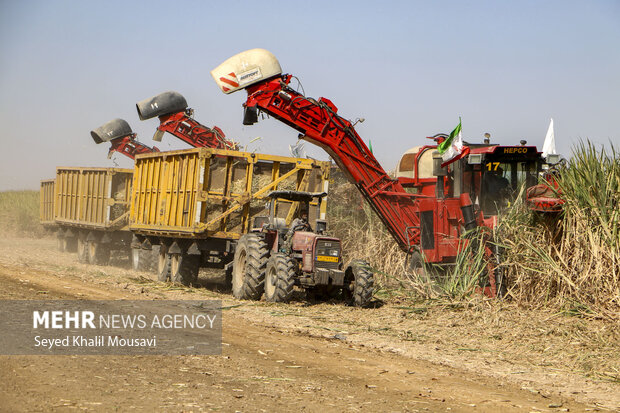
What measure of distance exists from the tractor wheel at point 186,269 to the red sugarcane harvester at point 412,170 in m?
3.46

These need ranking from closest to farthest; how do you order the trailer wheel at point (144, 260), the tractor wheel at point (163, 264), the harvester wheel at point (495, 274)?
1. the harvester wheel at point (495, 274)
2. the tractor wheel at point (163, 264)
3. the trailer wheel at point (144, 260)

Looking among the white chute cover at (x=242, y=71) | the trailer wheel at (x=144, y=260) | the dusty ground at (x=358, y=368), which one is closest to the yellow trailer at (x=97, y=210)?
the trailer wheel at (x=144, y=260)

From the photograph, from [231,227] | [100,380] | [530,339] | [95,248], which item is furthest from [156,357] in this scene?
[95,248]

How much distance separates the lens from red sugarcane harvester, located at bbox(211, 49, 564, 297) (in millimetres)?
12250

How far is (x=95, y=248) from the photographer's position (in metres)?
22.9

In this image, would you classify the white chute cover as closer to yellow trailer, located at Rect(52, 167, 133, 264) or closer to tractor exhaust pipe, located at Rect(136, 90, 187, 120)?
tractor exhaust pipe, located at Rect(136, 90, 187, 120)

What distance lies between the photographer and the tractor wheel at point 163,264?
17.1 meters

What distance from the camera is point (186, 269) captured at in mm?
16078

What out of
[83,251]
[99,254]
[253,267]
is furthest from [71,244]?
[253,267]

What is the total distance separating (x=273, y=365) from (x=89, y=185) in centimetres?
1703

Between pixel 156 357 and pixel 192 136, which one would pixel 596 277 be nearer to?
pixel 156 357

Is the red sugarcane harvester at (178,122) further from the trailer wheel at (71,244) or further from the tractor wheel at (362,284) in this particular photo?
the tractor wheel at (362,284)

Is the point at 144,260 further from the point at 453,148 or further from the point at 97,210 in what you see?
the point at 453,148

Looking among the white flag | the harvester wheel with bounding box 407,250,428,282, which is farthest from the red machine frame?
the white flag
